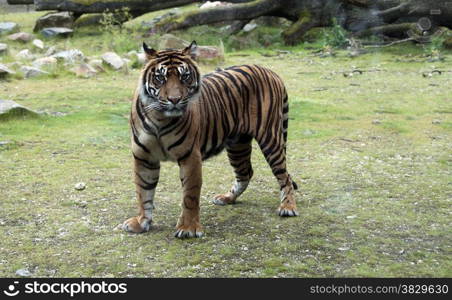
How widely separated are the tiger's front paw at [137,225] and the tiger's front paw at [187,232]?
27 cm

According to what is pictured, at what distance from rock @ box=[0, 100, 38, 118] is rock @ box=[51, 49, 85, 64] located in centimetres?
399

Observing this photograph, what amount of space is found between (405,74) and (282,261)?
8.54 metres

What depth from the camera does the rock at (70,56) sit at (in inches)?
A: 501

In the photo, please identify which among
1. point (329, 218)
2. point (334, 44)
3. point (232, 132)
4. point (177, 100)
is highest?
point (177, 100)

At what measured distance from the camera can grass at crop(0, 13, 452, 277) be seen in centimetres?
449

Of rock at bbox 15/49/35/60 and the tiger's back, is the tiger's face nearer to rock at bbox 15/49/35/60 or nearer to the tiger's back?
the tiger's back

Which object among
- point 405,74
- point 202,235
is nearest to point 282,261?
point 202,235

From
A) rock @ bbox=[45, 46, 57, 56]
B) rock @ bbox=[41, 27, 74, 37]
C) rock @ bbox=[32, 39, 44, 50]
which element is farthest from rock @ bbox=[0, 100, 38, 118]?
rock @ bbox=[41, 27, 74, 37]

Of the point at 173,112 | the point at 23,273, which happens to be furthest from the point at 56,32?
the point at 23,273

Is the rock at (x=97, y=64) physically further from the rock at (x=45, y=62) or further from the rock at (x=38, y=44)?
the rock at (x=38, y=44)

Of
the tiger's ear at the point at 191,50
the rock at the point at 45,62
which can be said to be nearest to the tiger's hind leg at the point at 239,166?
the tiger's ear at the point at 191,50

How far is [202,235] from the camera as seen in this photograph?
4969mm

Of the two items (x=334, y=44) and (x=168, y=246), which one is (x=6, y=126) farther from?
(x=334, y=44)

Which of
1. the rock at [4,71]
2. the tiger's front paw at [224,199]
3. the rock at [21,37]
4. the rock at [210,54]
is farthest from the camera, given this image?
the rock at [21,37]
